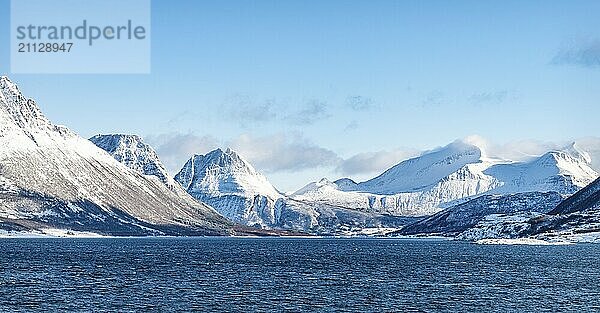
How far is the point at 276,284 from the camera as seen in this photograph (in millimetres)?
152125

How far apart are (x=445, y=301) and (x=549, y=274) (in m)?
62.9

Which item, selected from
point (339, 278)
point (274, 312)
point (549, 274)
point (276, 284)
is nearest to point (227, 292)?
point (276, 284)

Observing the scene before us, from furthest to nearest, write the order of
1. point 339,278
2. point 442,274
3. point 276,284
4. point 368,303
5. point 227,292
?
point 442,274, point 339,278, point 276,284, point 227,292, point 368,303

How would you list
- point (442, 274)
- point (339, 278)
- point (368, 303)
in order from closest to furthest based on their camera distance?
point (368, 303) → point (339, 278) → point (442, 274)

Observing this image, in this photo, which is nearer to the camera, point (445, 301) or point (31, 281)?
point (445, 301)

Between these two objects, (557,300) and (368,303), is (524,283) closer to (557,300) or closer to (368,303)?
(557,300)

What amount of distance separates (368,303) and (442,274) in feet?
203

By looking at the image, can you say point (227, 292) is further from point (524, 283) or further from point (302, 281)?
point (524, 283)

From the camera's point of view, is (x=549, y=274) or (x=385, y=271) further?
(x=385, y=271)

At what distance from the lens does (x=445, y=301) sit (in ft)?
409

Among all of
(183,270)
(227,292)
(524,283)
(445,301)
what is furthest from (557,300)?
(183,270)

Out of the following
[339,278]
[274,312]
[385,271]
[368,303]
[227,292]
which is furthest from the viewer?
[385,271]

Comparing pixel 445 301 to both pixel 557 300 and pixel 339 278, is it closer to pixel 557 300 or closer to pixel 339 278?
pixel 557 300

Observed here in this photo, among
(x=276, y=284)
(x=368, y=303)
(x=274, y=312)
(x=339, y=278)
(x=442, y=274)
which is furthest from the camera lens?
(x=442, y=274)
